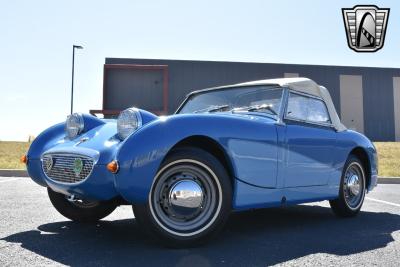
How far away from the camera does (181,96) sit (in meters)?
29.8

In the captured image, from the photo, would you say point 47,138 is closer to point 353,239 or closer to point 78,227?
point 78,227

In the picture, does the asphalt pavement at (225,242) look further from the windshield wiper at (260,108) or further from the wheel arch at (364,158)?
the windshield wiper at (260,108)

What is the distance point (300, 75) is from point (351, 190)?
91.2ft

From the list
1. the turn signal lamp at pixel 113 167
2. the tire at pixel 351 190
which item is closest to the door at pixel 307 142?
the tire at pixel 351 190

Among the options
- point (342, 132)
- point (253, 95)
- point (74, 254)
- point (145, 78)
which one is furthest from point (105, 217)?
point (145, 78)

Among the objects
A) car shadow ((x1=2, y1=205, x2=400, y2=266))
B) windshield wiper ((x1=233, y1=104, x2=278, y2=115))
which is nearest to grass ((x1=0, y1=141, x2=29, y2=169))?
car shadow ((x1=2, y1=205, x2=400, y2=266))

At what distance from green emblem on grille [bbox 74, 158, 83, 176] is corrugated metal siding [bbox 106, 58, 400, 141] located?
25.7 m

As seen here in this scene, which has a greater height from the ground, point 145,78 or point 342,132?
point 145,78

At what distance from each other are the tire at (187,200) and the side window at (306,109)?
4.06 feet

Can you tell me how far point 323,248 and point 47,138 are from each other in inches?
103

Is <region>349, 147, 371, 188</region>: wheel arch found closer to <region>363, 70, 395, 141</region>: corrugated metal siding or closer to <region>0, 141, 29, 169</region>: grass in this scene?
<region>0, 141, 29, 169</region>: grass

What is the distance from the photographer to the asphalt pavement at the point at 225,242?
269 cm

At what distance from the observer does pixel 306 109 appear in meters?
4.41

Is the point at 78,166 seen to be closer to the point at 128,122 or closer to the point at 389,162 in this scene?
the point at 128,122
